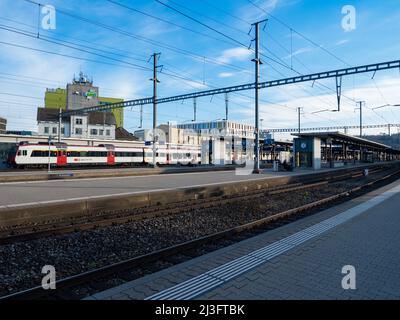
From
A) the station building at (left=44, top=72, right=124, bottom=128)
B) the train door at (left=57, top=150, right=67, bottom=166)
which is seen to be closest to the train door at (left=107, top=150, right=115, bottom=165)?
the train door at (left=57, top=150, right=67, bottom=166)

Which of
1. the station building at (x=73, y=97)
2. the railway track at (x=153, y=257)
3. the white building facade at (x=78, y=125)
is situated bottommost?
the railway track at (x=153, y=257)

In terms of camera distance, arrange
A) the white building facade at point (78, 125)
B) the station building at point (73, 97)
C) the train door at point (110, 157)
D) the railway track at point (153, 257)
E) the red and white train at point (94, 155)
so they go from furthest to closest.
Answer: the station building at point (73, 97)
the white building facade at point (78, 125)
the train door at point (110, 157)
the red and white train at point (94, 155)
the railway track at point (153, 257)

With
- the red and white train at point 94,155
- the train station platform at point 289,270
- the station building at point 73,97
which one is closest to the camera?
the train station platform at point 289,270

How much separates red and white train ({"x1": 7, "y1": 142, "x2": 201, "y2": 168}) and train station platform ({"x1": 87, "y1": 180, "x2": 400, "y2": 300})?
22.6 meters

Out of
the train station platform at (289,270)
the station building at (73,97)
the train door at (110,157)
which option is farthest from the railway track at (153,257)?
the station building at (73,97)

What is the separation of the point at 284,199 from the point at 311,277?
9.84m

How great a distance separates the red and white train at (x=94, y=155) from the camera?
31.0 metres

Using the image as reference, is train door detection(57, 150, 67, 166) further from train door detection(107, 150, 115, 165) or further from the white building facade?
the white building facade

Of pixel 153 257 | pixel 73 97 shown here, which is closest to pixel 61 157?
pixel 153 257

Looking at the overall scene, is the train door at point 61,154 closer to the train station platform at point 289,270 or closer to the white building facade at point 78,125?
the train station platform at point 289,270

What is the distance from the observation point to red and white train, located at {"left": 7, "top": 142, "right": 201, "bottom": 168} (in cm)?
3102

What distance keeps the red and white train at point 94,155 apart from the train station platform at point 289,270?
2259 centimetres

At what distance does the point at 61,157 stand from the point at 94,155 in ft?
14.2
